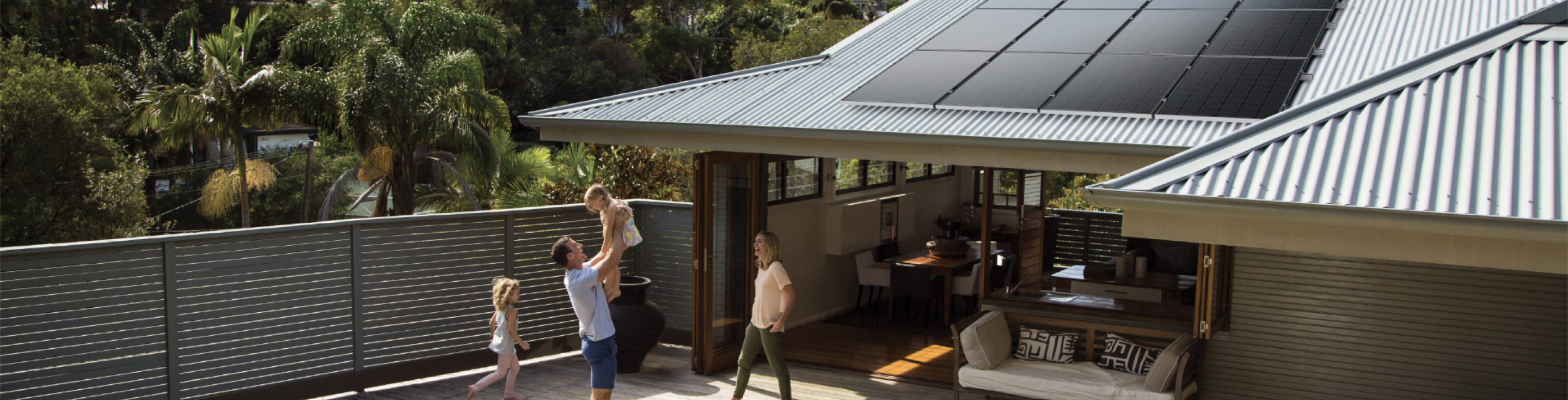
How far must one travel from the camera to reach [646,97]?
8.44 meters

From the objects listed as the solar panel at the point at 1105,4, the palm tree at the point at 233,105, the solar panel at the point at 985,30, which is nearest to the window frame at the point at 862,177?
the solar panel at the point at 985,30

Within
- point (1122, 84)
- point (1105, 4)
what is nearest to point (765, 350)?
point (1122, 84)

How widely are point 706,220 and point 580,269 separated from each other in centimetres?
218

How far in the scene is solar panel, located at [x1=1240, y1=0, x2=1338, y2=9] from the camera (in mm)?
8633

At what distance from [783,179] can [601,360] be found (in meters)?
3.95

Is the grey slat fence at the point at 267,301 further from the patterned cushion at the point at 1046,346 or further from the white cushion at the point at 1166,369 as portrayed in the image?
the white cushion at the point at 1166,369

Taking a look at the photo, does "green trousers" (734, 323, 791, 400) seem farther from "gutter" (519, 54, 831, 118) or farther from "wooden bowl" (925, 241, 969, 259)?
"wooden bowl" (925, 241, 969, 259)

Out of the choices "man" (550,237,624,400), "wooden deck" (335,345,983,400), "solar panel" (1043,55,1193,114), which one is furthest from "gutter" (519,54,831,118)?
"solar panel" (1043,55,1193,114)

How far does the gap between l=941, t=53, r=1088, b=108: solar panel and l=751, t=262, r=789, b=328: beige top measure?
1.70 metres

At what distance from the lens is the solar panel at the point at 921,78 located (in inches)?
298

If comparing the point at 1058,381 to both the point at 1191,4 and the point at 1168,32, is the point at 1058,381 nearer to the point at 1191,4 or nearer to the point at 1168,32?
the point at 1168,32

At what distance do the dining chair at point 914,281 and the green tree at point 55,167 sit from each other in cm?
2102

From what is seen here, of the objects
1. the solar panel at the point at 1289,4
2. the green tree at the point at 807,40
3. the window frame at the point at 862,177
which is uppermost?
the green tree at the point at 807,40

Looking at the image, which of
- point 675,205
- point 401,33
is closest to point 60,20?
point 401,33
